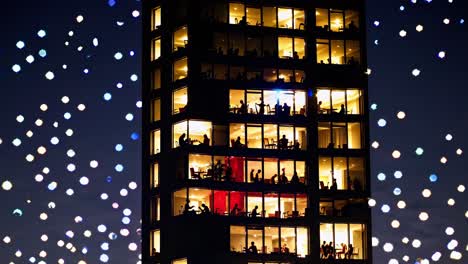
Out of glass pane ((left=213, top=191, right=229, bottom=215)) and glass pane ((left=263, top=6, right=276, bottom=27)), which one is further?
glass pane ((left=263, top=6, right=276, bottom=27))

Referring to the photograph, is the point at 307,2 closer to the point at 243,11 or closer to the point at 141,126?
the point at 243,11

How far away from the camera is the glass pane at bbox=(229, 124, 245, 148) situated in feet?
317

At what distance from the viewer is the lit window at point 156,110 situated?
9862 centimetres

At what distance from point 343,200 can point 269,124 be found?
7.16m

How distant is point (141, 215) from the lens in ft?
327

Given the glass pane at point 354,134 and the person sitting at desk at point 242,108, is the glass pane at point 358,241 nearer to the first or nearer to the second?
the glass pane at point 354,134

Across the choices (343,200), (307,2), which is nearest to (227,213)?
(343,200)

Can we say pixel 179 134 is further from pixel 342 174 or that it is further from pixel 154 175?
pixel 342 174

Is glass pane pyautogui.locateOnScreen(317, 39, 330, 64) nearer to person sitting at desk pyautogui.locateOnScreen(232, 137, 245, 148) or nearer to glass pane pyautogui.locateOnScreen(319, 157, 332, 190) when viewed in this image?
glass pane pyautogui.locateOnScreen(319, 157, 332, 190)

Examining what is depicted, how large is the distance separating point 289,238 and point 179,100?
1157 centimetres

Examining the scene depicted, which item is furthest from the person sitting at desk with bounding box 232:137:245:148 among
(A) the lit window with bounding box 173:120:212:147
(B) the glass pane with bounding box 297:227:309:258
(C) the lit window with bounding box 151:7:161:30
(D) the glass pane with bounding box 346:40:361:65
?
(D) the glass pane with bounding box 346:40:361:65

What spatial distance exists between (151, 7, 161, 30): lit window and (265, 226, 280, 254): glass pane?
51.4ft

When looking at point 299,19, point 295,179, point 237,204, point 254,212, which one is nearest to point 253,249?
point 254,212

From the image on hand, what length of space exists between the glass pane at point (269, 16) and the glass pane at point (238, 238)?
552 inches
